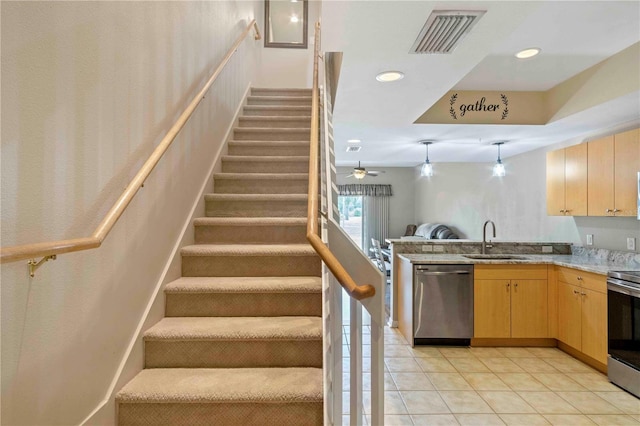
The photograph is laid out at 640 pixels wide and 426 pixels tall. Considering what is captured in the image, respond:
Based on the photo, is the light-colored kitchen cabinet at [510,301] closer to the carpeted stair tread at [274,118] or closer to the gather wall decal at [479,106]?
the gather wall decal at [479,106]

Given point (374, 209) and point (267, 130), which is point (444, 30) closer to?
point (267, 130)

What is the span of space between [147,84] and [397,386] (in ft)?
9.46

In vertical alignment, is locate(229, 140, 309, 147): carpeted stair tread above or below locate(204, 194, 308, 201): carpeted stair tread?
above

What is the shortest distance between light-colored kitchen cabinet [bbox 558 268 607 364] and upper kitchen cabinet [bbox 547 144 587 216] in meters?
0.86

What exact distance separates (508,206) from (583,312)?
10.1 feet

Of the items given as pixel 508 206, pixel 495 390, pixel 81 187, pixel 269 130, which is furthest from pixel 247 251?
pixel 508 206

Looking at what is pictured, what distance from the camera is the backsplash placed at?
3.55 meters

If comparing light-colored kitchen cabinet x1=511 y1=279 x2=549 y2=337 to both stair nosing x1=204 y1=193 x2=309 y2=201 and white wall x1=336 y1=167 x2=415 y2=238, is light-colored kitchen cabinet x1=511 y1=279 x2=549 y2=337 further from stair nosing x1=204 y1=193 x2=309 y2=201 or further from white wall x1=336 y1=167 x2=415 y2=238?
white wall x1=336 y1=167 x2=415 y2=238

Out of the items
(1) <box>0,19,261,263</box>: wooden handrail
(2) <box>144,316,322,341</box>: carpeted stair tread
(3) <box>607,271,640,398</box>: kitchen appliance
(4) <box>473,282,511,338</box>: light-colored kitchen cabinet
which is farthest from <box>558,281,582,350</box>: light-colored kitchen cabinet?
(1) <box>0,19,261,263</box>: wooden handrail

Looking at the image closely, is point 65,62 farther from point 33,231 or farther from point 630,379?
point 630,379

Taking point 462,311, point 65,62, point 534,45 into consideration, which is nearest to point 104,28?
point 65,62

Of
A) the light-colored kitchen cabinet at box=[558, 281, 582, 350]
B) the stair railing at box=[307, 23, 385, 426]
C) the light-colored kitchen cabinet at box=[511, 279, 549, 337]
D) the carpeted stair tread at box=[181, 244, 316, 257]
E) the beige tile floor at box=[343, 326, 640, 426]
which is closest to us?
the stair railing at box=[307, 23, 385, 426]

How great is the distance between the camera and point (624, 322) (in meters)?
2.88

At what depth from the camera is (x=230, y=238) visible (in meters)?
2.55
